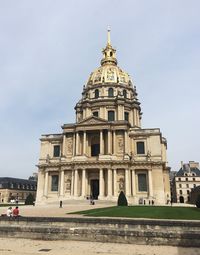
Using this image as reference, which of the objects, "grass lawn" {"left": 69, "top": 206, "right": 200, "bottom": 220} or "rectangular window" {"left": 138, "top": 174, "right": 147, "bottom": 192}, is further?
"rectangular window" {"left": 138, "top": 174, "right": 147, "bottom": 192}

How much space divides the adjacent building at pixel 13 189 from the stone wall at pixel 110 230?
7022 centimetres

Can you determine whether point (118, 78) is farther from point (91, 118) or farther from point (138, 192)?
point (138, 192)

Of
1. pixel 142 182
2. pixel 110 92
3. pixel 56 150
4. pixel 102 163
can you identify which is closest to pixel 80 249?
pixel 102 163

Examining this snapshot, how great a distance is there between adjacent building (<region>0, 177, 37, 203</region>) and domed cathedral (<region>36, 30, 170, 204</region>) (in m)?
32.6

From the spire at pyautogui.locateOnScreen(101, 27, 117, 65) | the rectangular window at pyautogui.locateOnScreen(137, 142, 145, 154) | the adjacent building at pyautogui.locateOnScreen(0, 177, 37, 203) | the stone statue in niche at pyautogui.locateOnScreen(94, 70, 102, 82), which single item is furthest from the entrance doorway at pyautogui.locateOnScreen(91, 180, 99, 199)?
the adjacent building at pyautogui.locateOnScreen(0, 177, 37, 203)

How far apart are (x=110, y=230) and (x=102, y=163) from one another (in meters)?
35.7

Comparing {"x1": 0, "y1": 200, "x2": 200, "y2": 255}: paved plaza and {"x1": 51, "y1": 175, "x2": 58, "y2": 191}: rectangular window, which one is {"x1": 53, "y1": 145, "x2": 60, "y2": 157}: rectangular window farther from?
{"x1": 0, "y1": 200, "x2": 200, "y2": 255}: paved plaza

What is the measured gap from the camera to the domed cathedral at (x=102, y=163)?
46.5 m

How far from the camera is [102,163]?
46656 mm

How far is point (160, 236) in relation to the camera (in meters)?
10.5

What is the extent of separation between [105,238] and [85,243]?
34.2 inches

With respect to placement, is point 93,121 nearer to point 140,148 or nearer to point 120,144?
point 120,144

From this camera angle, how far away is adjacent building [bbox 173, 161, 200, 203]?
258 ft

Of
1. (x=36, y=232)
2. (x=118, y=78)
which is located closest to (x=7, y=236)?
(x=36, y=232)
